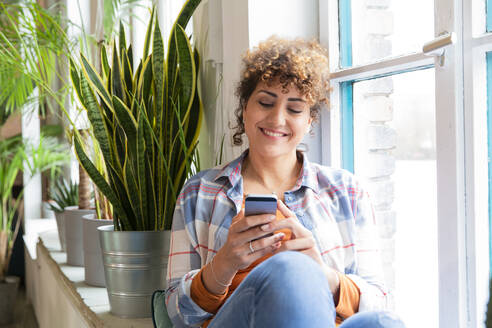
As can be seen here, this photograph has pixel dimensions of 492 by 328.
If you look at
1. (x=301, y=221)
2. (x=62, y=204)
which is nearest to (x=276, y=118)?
(x=301, y=221)

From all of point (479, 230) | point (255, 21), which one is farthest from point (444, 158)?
point (255, 21)

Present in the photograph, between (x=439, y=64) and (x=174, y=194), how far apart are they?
3.26ft

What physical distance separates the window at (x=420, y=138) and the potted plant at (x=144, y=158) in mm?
533

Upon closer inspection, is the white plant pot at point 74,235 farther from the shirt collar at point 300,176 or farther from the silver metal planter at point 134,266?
the shirt collar at point 300,176

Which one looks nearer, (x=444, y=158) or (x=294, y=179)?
(x=444, y=158)

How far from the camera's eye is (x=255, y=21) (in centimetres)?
Answer: 173

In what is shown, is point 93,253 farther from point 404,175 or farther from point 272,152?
point 404,175

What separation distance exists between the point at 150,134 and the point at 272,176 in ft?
1.90

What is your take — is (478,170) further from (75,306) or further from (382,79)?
(75,306)

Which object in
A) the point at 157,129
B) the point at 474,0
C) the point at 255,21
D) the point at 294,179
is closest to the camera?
the point at 474,0

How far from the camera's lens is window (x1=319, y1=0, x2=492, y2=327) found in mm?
1207

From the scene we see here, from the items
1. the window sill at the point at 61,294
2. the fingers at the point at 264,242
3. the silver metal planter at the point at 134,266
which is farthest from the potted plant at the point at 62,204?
the fingers at the point at 264,242

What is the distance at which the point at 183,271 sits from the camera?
4.56ft

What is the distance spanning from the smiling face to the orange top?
196 millimetres
